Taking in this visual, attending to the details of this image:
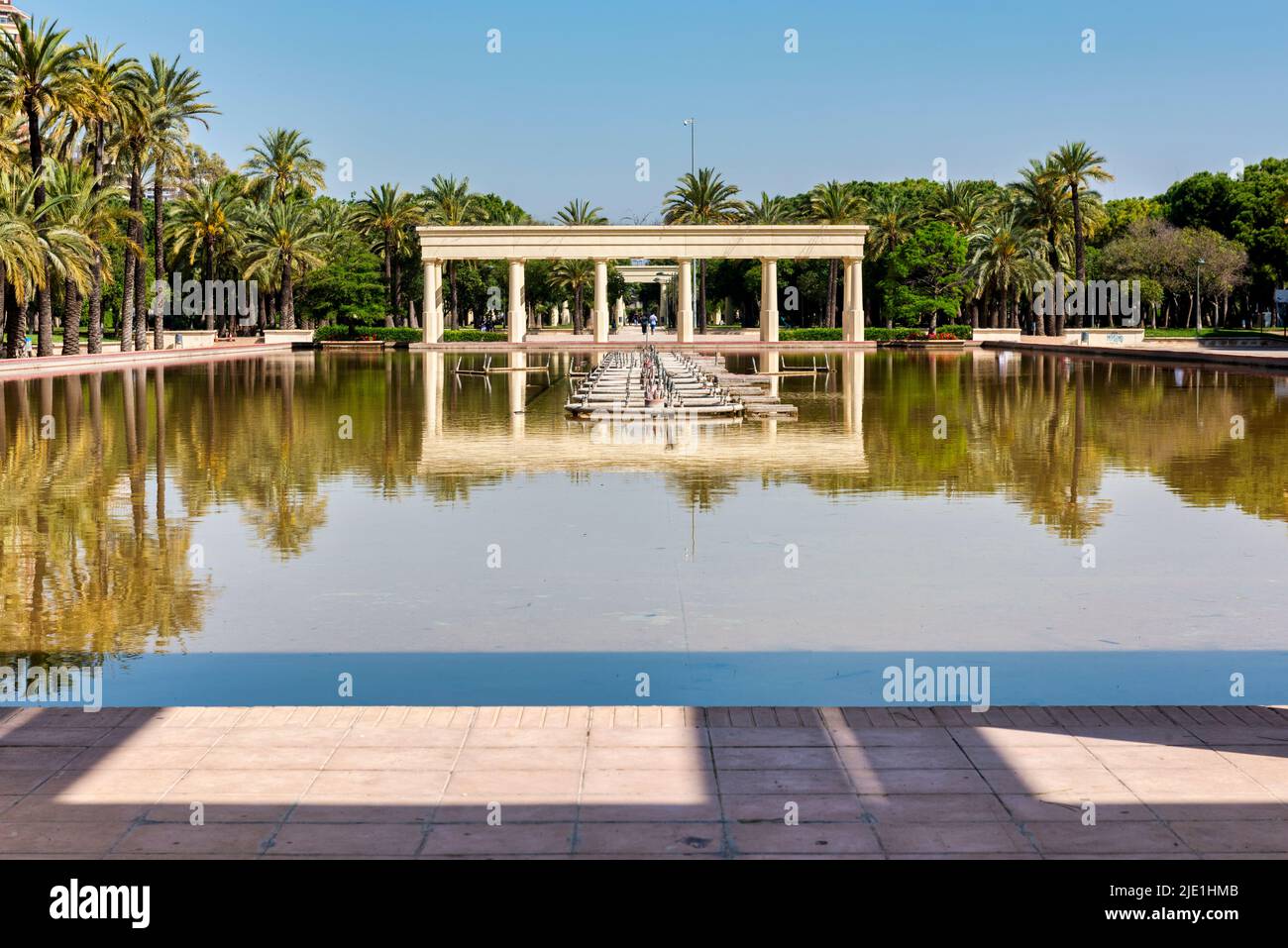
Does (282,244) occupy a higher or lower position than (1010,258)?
higher

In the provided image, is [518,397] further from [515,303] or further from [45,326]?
[515,303]

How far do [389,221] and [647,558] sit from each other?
78353 millimetres

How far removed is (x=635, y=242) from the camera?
77.9 meters

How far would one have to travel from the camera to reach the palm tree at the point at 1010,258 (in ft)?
266

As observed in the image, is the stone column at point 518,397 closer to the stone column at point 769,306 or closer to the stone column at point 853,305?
the stone column at point 769,306

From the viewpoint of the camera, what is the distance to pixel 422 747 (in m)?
7.02

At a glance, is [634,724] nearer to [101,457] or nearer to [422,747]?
[422,747]

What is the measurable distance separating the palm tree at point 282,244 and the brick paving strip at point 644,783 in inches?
2960

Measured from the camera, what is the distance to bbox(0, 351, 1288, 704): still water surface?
30.7ft

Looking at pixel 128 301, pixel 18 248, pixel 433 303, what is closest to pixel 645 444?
pixel 18 248

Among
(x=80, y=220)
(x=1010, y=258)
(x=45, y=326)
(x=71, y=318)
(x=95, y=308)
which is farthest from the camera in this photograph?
(x=1010, y=258)

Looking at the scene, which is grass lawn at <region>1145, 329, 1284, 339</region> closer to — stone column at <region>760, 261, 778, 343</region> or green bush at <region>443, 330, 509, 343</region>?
stone column at <region>760, 261, 778, 343</region>
